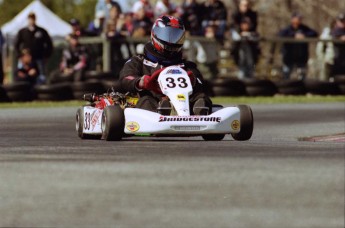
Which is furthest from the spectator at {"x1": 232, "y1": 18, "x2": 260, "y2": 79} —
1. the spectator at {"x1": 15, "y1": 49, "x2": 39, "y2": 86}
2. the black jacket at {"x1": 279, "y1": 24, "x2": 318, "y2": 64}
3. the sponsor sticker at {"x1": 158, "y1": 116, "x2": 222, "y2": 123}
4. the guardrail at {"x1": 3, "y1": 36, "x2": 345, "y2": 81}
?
the sponsor sticker at {"x1": 158, "y1": 116, "x2": 222, "y2": 123}

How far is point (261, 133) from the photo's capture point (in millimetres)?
14641

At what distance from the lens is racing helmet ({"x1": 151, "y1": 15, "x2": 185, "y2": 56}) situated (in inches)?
508

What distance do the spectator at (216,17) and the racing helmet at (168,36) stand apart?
11.8m

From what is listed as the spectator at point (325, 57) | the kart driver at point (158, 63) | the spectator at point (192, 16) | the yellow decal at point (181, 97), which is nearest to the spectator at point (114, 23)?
the spectator at point (192, 16)

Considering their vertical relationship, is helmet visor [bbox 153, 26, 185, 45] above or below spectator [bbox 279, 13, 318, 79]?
above

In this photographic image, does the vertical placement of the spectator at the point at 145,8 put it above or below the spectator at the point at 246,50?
above

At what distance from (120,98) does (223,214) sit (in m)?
5.68

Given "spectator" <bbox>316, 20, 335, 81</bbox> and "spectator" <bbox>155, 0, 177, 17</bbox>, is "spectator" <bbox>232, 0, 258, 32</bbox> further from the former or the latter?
"spectator" <bbox>316, 20, 335, 81</bbox>

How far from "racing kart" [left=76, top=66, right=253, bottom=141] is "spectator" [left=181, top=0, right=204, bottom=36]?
1194cm

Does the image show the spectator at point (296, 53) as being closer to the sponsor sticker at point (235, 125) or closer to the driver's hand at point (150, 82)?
the driver's hand at point (150, 82)

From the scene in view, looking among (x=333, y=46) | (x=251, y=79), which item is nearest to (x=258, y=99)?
(x=251, y=79)

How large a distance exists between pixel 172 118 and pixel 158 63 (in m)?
1.49

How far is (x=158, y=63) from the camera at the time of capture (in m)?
12.9

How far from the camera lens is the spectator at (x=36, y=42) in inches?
965
